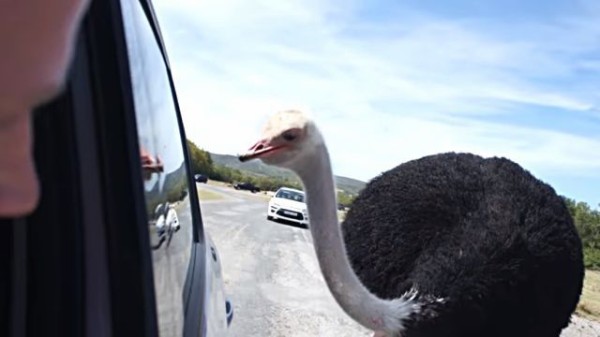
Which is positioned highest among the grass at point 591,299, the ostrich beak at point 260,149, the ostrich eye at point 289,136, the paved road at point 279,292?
the ostrich eye at point 289,136

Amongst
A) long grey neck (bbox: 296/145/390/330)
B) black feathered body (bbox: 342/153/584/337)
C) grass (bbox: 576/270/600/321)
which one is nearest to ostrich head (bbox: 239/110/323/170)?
long grey neck (bbox: 296/145/390/330)

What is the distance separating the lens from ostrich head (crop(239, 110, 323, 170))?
10.0ft

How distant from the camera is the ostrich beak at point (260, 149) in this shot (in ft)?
10.0

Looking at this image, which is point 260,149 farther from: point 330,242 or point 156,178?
point 156,178

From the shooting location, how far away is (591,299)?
1266cm

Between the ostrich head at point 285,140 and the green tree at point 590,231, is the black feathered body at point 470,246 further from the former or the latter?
the green tree at point 590,231

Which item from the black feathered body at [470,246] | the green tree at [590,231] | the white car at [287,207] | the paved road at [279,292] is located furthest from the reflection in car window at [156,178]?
the white car at [287,207]

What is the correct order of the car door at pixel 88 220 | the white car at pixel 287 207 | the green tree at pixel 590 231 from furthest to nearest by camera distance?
the white car at pixel 287 207 < the green tree at pixel 590 231 < the car door at pixel 88 220

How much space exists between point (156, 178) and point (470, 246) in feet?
8.75

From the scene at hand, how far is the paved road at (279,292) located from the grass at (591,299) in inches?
27.3

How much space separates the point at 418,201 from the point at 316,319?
4542 millimetres

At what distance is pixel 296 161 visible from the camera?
3236 mm

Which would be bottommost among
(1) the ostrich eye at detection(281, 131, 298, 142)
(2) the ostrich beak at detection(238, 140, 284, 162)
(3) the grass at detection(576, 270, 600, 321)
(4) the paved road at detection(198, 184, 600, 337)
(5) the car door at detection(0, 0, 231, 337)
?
(4) the paved road at detection(198, 184, 600, 337)

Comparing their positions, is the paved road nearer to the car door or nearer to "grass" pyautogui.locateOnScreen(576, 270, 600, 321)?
"grass" pyautogui.locateOnScreen(576, 270, 600, 321)
